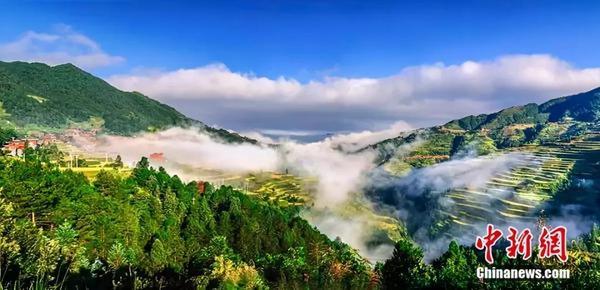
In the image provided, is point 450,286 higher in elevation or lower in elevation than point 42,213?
lower

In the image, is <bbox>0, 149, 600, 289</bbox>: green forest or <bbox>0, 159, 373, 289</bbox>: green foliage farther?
<bbox>0, 149, 600, 289</bbox>: green forest

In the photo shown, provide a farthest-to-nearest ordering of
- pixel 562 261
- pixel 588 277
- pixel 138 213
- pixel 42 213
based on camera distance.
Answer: pixel 138 213 < pixel 42 213 < pixel 588 277 < pixel 562 261

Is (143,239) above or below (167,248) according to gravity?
above

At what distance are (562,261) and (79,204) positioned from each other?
5638cm

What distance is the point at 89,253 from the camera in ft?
210

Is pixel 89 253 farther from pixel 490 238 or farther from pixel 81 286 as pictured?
pixel 490 238

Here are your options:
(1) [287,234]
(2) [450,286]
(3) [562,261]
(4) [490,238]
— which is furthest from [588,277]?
(1) [287,234]

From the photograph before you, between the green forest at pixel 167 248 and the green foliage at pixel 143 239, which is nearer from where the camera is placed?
the green foliage at pixel 143 239

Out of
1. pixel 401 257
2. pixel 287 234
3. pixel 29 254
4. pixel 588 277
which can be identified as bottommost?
pixel 287 234

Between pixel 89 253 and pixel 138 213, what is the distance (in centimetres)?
2994

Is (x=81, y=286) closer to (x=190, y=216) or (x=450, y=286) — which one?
(x=450, y=286)

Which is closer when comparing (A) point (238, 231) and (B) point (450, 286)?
(B) point (450, 286)

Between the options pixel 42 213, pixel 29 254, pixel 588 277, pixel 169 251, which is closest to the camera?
pixel 29 254

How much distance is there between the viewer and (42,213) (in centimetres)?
6225
